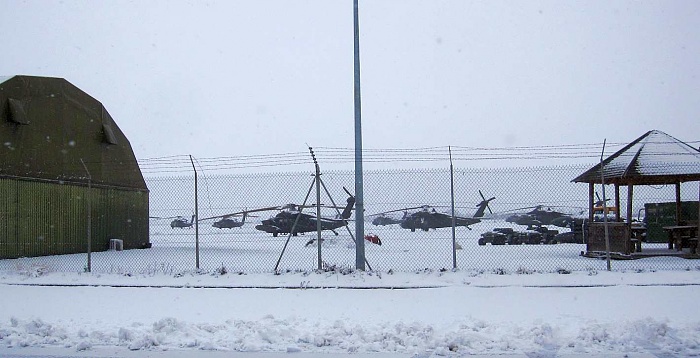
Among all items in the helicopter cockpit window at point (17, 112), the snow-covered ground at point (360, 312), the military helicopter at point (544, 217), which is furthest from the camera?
the military helicopter at point (544, 217)

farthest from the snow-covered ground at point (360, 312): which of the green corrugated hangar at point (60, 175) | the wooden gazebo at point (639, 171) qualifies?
the green corrugated hangar at point (60, 175)

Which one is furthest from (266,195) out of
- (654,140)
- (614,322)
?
(654,140)

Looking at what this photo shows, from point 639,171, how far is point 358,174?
9355 mm

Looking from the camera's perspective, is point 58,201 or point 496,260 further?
point 58,201

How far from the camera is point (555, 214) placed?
4509cm

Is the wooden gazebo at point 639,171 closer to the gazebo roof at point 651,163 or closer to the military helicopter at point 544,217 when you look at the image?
the gazebo roof at point 651,163

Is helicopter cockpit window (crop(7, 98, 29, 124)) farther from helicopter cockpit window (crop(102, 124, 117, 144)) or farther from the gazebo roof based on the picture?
the gazebo roof

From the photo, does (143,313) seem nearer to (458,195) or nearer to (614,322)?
(614,322)

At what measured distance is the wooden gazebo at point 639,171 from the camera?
643 inches

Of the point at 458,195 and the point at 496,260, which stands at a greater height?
the point at 458,195

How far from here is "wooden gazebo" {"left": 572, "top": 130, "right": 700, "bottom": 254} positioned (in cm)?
1634

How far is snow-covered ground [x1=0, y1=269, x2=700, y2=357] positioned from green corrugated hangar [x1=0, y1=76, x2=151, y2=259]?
6241mm

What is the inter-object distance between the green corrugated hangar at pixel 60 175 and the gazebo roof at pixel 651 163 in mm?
15722

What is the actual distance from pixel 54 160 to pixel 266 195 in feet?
34.5
